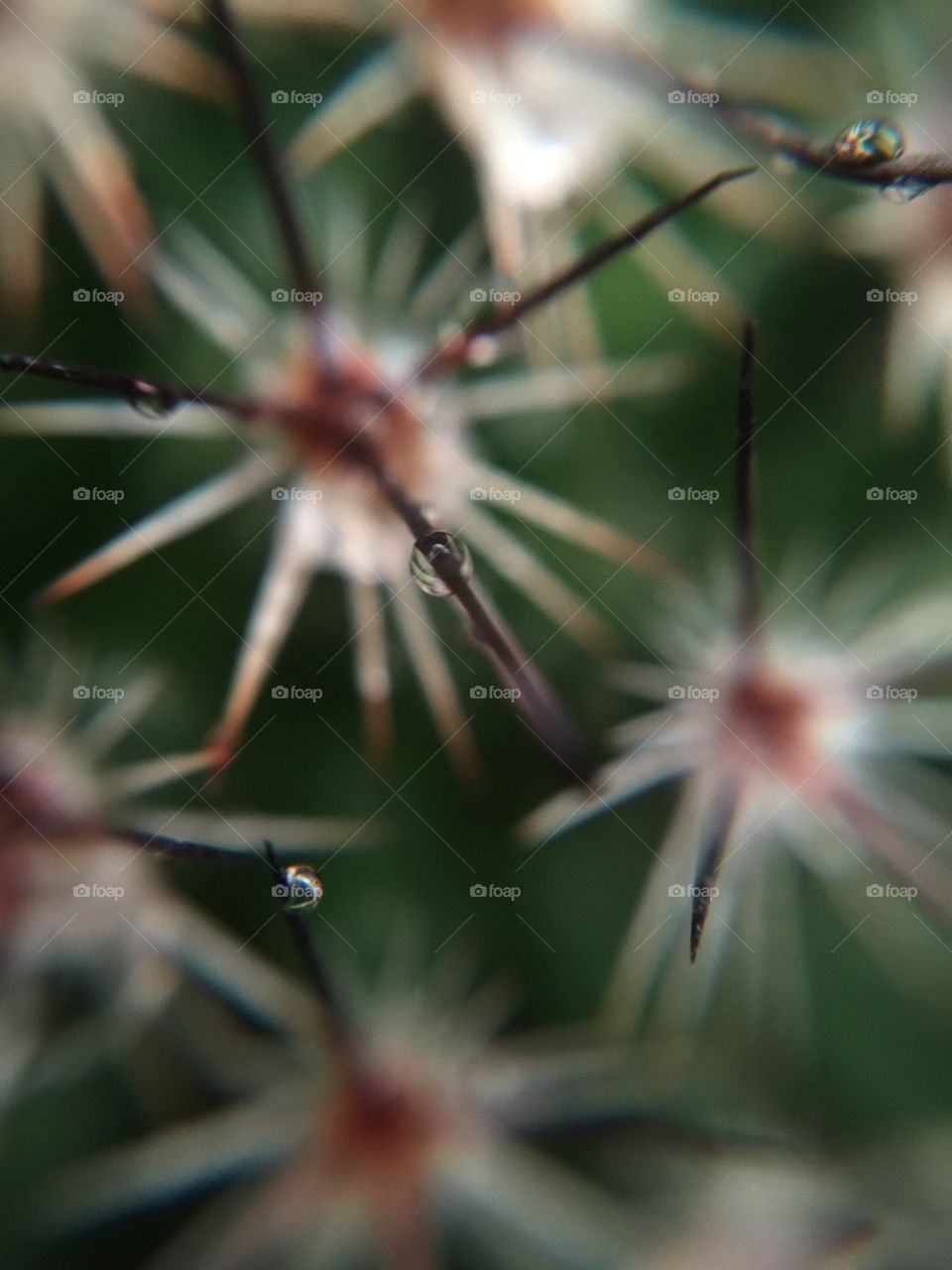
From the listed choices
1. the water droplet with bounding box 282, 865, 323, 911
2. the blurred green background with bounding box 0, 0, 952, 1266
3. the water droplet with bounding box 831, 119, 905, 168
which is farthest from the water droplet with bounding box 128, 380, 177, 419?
the water droplet with bounding box 831, 119, 905, 168

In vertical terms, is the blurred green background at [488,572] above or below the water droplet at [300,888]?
above

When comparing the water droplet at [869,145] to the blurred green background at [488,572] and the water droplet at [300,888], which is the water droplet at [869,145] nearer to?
the blurred green background at [488,572]

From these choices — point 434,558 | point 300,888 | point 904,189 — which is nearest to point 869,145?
point 904,189

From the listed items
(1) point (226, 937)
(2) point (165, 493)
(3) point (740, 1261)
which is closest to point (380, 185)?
(2) point (165, 493)

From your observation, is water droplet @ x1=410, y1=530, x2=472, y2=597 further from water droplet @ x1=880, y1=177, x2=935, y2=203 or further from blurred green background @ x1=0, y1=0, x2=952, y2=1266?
water droplet @ x1=880, y1=177, x2=935, y2=203

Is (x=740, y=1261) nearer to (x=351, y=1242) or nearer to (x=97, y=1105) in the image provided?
(x=351, y=1242)

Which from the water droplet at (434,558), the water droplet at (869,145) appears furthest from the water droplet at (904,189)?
the water droplet at (434,558)
